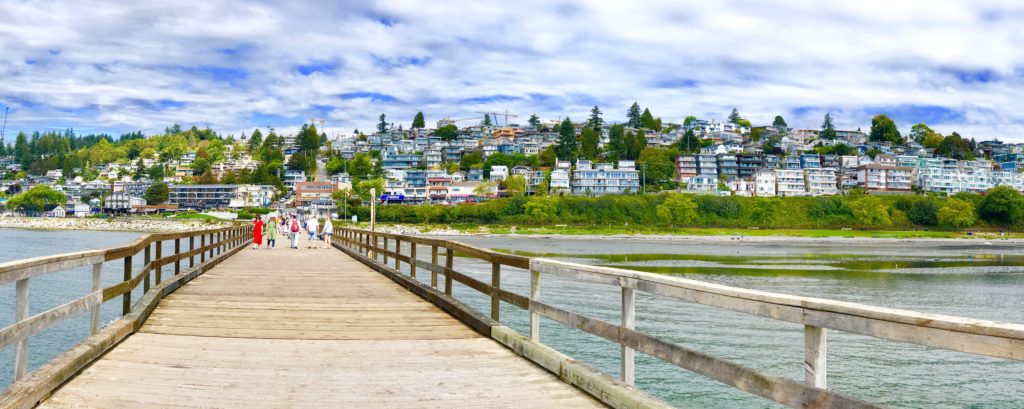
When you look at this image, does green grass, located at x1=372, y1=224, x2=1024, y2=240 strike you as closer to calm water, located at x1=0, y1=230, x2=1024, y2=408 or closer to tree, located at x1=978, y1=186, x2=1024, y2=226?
tree, located at x1=978, y1=186, x2=1024, y2=226

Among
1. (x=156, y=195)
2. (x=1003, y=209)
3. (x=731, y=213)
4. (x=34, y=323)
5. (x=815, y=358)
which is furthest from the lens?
(x=156, y=195)

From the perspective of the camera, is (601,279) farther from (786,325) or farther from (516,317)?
(786,325)

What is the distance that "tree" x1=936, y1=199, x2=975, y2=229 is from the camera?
11285 cm

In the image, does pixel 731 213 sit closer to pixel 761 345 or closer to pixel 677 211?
pixel 677 211

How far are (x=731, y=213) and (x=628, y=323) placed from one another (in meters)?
119

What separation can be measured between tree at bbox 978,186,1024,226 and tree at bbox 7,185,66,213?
200177 mm

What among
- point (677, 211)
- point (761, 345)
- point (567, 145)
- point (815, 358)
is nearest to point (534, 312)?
point (815, 358)

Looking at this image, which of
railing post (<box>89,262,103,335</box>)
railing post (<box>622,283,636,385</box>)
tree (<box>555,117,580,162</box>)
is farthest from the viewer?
tree (<box>555,117,580,162</box>)

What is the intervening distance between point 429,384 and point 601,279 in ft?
5.04

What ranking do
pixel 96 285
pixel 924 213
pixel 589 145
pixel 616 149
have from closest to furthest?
1. pixel 96 285
2. pixel 924 213
3. pixel 589 145
4. pixel 616 149

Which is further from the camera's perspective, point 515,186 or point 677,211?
point 515,186

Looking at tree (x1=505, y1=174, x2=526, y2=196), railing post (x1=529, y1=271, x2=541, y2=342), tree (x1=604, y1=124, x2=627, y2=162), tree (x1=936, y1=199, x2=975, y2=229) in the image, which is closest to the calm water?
railing post (x1=529, y1=271, x2=541, y2=342)

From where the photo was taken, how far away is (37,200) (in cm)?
17750

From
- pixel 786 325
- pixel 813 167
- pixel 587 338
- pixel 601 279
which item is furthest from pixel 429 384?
pixel 813 167
